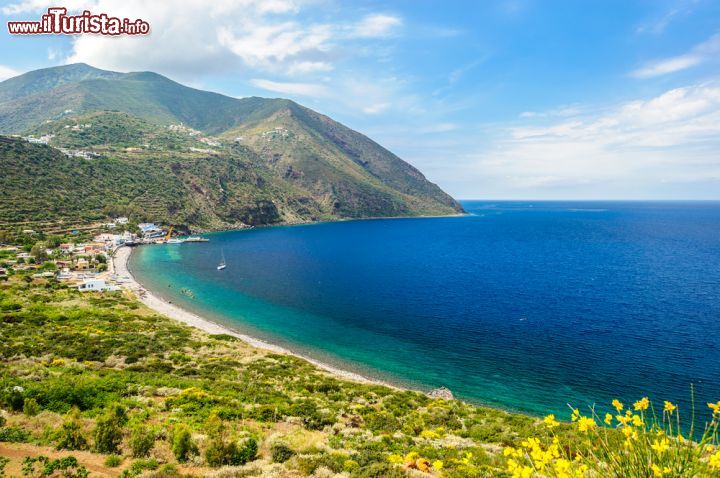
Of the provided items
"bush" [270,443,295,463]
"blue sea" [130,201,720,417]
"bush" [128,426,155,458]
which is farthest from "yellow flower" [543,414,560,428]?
"blue sea" [130,201,720,417]

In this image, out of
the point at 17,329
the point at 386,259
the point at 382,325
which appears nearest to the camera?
the point at 17,329

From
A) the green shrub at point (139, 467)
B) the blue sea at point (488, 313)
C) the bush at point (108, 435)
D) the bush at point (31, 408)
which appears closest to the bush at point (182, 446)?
the green shrub at point (139, 467)

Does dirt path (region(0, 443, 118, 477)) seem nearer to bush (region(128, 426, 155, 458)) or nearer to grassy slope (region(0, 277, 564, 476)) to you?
grassy slope (region(0, 277, 564, 476))

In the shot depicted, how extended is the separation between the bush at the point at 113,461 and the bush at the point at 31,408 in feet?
21.7

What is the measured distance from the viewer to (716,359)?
4375cm

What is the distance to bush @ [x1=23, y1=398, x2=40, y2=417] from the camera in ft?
53.4

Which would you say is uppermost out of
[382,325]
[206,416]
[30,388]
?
[30,388]

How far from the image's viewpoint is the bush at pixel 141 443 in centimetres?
1366

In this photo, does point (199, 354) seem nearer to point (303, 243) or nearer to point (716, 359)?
point (716, 359)

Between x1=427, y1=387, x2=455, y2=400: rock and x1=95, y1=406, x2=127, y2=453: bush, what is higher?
x1=95, y1=406, x2=127, y2=453: bush

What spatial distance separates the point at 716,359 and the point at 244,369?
185ft

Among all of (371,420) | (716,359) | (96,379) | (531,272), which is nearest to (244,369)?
(96,379)

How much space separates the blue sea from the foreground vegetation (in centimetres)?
1348

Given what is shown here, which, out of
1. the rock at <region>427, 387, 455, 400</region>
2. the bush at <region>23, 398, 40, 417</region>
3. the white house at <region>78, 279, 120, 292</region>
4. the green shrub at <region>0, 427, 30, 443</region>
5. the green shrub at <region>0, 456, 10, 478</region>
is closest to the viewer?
the green shrub at <region>0, 456, 10, 478</region>
